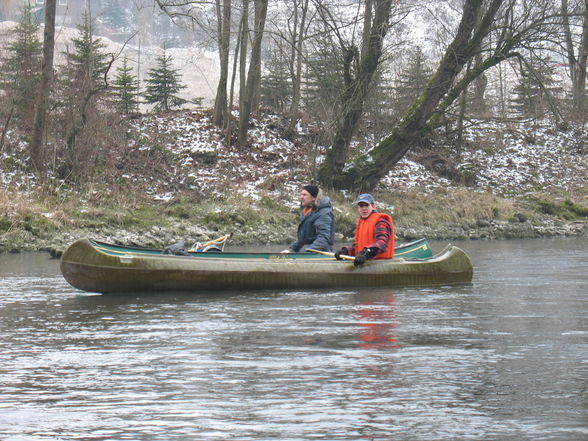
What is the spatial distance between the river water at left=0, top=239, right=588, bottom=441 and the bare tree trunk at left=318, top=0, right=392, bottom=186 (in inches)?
419

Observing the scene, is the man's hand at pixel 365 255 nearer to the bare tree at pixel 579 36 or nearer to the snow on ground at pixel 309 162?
the bare tree at pixel 579 36

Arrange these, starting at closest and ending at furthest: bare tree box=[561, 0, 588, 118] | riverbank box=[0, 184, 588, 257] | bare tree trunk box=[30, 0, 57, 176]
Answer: riverbank box=[0, 184, 588, 257] → bare tree box=[561, 0, 588, 118] → bare tree trunk box=[30, 0, 57, 176]

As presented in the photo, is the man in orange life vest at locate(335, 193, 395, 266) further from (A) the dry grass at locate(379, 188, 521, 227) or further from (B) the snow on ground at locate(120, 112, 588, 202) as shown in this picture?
(B) the snow on ground at locate(120, 112, 588, 202)

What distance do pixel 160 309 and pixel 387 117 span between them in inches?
743

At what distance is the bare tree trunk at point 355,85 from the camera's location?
20172mm

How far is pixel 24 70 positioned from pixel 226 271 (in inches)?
618

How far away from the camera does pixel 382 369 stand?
619 cm

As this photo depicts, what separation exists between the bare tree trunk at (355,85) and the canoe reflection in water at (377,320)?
34.0 ft

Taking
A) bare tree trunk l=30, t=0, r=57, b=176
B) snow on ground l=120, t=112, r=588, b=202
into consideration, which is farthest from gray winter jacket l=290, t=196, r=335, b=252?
bare tree trunk l=30, t=0, r=57, b=176

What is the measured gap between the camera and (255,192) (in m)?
22.9

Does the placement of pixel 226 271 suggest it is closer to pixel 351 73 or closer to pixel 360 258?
pixel 360 258

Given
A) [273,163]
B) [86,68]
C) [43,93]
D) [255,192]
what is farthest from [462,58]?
[43,93]

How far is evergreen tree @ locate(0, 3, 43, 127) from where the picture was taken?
76.9 feet

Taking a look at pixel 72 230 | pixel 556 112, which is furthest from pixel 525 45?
pixel 72 230
